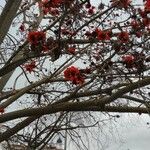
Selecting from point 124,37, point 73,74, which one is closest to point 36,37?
point 73,74

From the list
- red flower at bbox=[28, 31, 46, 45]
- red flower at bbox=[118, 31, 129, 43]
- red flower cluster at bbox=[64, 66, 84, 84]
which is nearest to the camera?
red flower at bbox=[28, 31, 46, 45]

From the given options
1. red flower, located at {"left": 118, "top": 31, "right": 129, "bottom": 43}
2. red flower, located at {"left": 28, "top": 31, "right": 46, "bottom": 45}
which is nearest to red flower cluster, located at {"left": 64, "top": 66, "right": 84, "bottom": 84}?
red flower, located at {"left": 28, "top": 31, "right": 46, "bottom": 45}

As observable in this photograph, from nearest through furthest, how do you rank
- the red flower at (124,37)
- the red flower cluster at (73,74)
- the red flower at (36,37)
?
1. the red flower at (36,37)
2. the red flower cluster at (73,74)
3. the red flower at (124,37)

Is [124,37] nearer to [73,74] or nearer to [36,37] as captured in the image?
[73,74]

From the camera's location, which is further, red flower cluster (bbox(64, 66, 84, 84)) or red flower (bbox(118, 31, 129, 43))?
red flower (bbox(118, 31, 129, 43))

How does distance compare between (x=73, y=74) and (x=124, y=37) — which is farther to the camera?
(x=124, y=37)

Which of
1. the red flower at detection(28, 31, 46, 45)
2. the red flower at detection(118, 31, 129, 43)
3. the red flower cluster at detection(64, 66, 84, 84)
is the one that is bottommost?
the red flower cluster at detection(64, 66, 84, 84)

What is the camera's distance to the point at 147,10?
6996 millimetres

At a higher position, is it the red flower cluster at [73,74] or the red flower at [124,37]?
the red flower at [124,37]

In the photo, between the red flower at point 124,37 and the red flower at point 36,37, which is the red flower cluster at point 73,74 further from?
the red flower at point 124,37

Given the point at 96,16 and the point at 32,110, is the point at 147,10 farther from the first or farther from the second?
the point at 32,110

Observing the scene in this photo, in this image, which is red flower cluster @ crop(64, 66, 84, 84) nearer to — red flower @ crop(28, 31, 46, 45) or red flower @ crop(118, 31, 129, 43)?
red flower @ crop(28, 31, 46, 45)

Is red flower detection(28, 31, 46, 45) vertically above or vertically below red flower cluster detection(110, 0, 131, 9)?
below

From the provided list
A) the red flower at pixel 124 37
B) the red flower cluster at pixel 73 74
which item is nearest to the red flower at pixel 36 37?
the red flower cluster at pixel 73 74
